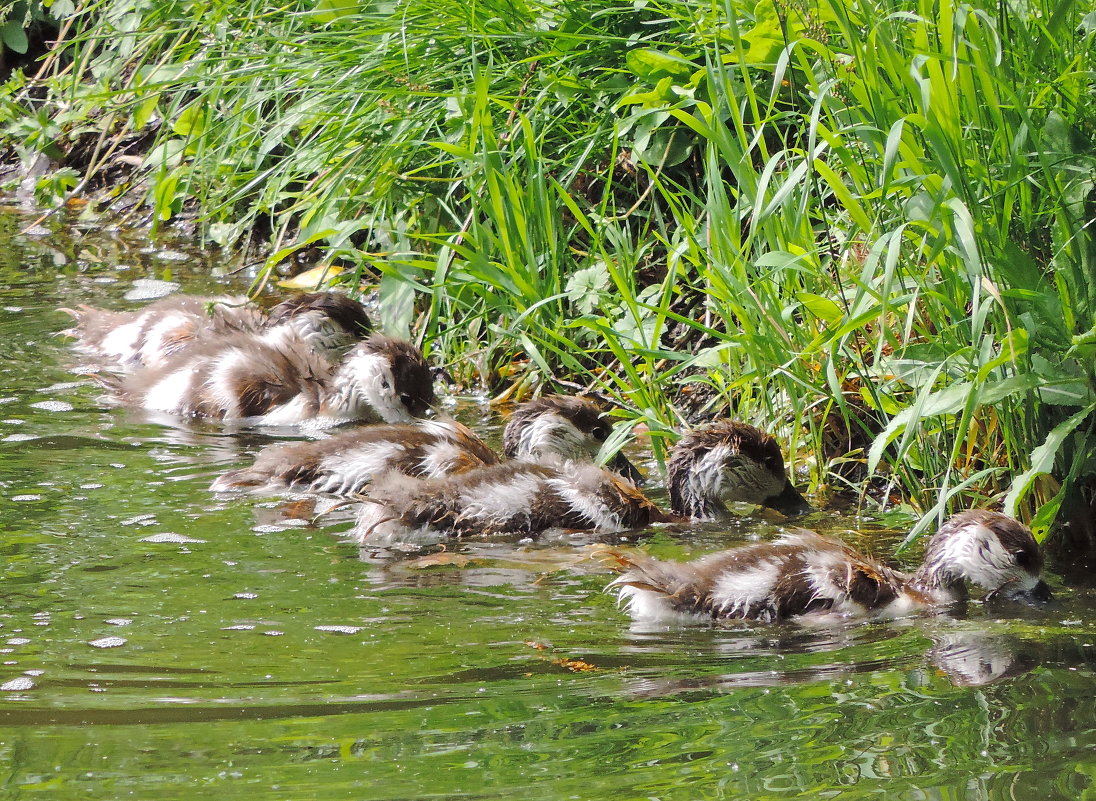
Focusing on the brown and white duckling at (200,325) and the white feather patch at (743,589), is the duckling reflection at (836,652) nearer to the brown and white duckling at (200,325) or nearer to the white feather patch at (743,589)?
the white feather patch at (743,589)

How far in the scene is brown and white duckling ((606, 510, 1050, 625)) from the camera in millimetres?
3064

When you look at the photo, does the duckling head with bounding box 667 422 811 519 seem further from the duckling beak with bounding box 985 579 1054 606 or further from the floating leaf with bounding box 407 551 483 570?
the duckling beak with bounding box 985 579 1054 606

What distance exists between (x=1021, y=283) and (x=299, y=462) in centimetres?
205

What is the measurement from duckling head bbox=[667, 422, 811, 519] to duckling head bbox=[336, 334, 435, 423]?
4.05 feet

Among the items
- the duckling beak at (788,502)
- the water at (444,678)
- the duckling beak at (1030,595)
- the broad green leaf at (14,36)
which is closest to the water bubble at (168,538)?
the water at (444,678)

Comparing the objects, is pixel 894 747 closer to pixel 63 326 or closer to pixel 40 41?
pixel 63 326

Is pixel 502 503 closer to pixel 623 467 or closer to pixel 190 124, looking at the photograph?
pixel 623 467

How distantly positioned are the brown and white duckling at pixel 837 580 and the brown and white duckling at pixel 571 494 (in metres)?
0.63

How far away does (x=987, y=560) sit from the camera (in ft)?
10.00

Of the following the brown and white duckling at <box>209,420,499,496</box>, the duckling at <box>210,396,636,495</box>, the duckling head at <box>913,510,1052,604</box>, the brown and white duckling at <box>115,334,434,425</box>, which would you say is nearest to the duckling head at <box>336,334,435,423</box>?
the brown and white duckling at <box>115,334,434,425</box>

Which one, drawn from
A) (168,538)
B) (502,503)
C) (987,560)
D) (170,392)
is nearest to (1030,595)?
(987,560)

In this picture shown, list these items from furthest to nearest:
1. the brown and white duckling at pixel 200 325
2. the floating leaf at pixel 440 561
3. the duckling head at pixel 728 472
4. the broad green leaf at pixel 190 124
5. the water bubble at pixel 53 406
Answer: the broad green leaf at pixel 190 124 → the brown and white duckling at pixel 200 325 → the water bubble at pixel 53 406 → the duckling head at pixel 728 472 → the floating leaf at pixel 440 561

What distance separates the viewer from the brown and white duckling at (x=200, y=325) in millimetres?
5258

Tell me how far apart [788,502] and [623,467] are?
0.54 m
